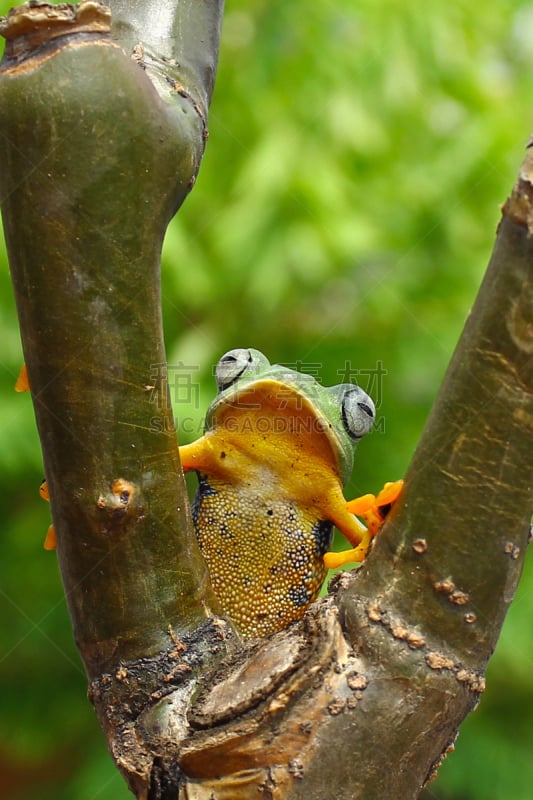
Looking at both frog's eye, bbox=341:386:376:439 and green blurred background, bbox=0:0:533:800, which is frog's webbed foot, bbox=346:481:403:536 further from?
green blurred background, bbox=0:0:533:800

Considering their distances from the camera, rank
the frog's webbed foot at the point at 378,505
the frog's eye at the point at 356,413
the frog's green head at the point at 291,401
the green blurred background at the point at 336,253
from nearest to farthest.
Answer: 1. the frog's webbed foot at the point at 378,505
2. the frog's green head at the point at 291,401
3. the frog's eye at the point at 356,413
4. the green blurred background at the point at 336,253

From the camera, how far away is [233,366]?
2.14 m

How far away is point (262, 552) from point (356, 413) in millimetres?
378

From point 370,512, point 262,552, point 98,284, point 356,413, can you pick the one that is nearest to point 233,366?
point 356,413

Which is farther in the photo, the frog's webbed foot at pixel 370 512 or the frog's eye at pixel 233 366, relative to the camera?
the frog's eye at pixel 233 366

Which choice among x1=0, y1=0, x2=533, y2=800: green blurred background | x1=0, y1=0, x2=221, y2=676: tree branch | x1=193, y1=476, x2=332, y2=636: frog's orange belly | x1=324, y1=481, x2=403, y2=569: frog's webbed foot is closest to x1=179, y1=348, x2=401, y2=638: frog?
x1=193, y1=476, x2=332, y2=636: frog's orange belly

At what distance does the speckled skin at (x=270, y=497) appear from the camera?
2.04 metres

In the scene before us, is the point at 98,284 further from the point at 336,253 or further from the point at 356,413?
the point at 336,253

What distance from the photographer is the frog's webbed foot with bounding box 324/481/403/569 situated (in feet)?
4.74

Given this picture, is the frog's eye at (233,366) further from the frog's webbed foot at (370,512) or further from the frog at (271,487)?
the frog's webbed foot at (370,512)

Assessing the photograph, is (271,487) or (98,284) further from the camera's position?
(271,487)

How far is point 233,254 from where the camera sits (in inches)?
160

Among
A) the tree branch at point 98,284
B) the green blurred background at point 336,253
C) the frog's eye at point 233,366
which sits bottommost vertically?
→ the green blurred background at point 336,253

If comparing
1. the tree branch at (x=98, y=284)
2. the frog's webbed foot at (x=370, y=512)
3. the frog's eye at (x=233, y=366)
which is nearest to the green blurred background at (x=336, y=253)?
the frog's eye at (x=233, y=366)
